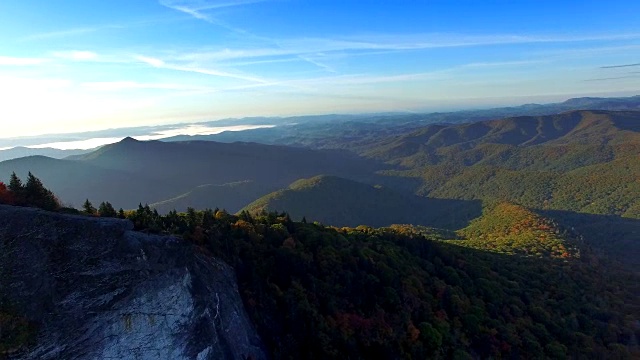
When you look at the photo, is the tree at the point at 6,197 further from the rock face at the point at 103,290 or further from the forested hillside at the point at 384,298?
the rock face at the point at 103,290

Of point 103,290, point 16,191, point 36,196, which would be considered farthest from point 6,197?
point 103,290

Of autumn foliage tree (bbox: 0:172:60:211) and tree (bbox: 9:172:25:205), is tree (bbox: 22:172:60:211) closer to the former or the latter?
autumn foliage tree (bbox: 0:172:60:211)

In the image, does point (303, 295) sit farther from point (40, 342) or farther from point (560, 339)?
point (560, 339)

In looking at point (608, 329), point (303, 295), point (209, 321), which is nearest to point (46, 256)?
point (209, 321)

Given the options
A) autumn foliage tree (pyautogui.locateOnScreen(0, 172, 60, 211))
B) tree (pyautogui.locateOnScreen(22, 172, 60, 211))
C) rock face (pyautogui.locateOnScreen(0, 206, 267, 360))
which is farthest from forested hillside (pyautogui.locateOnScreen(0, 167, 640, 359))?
rock face (pyautogui.locateOnScreen(0, 206, 267, 360))

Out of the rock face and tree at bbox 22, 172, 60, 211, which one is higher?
tree at bbox 22, 172, 60, 211

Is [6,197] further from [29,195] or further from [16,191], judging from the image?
[16,191]

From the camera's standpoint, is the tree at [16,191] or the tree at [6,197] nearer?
the tree at [6,197]

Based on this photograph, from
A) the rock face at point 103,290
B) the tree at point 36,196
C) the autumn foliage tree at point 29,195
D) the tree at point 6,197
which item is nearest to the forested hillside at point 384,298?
the tree at point 6,197

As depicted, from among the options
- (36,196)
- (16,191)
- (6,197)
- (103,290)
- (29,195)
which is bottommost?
(103,290)
